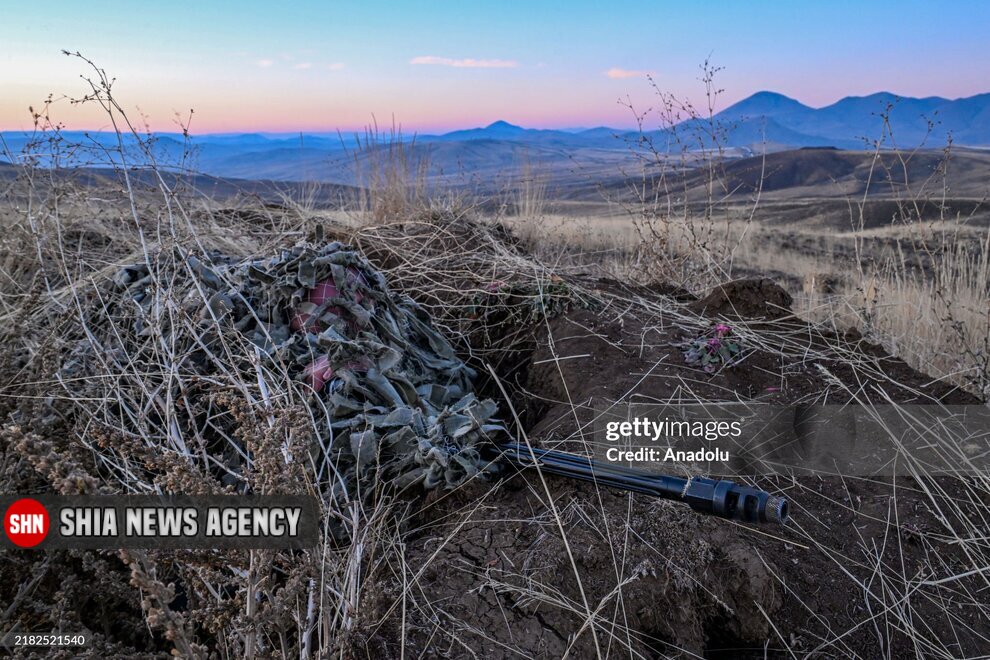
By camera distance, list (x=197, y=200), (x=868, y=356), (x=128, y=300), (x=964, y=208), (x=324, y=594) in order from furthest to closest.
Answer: (x=964, y=208) < (x=197, y=200) < (x=868, y=356) < (x=128, y=300) < (x=324, y=594)

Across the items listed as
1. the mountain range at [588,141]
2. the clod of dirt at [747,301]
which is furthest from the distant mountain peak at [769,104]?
the clod of dirt at [747,301]

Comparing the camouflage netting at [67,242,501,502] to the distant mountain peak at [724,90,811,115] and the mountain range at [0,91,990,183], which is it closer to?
the mountain range at [0,91,990,183]

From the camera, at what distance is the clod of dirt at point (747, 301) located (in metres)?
3.42

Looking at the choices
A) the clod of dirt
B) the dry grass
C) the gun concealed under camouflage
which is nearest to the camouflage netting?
the dry grass

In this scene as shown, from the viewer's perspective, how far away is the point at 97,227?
14.0 ft

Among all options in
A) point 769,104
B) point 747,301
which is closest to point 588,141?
point 769,104

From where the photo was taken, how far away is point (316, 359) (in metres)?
2.53

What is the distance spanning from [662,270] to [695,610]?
3164mm

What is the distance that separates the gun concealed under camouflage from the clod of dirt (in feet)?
5.34

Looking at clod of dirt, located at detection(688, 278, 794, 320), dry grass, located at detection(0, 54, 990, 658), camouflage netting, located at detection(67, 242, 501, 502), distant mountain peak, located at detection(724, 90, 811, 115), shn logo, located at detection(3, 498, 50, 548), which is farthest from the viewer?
distant mountain peak, located at detection(724, 90, 811, 115)

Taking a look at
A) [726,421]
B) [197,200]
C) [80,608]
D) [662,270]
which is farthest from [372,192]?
[80,608]

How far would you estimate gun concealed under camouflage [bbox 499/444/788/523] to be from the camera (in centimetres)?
171

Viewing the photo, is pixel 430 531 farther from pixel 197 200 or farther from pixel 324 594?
pixel 197 200

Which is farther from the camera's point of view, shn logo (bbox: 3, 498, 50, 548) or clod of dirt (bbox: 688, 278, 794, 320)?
clod of dirt (bbox: 688, 278, 794, 320)
